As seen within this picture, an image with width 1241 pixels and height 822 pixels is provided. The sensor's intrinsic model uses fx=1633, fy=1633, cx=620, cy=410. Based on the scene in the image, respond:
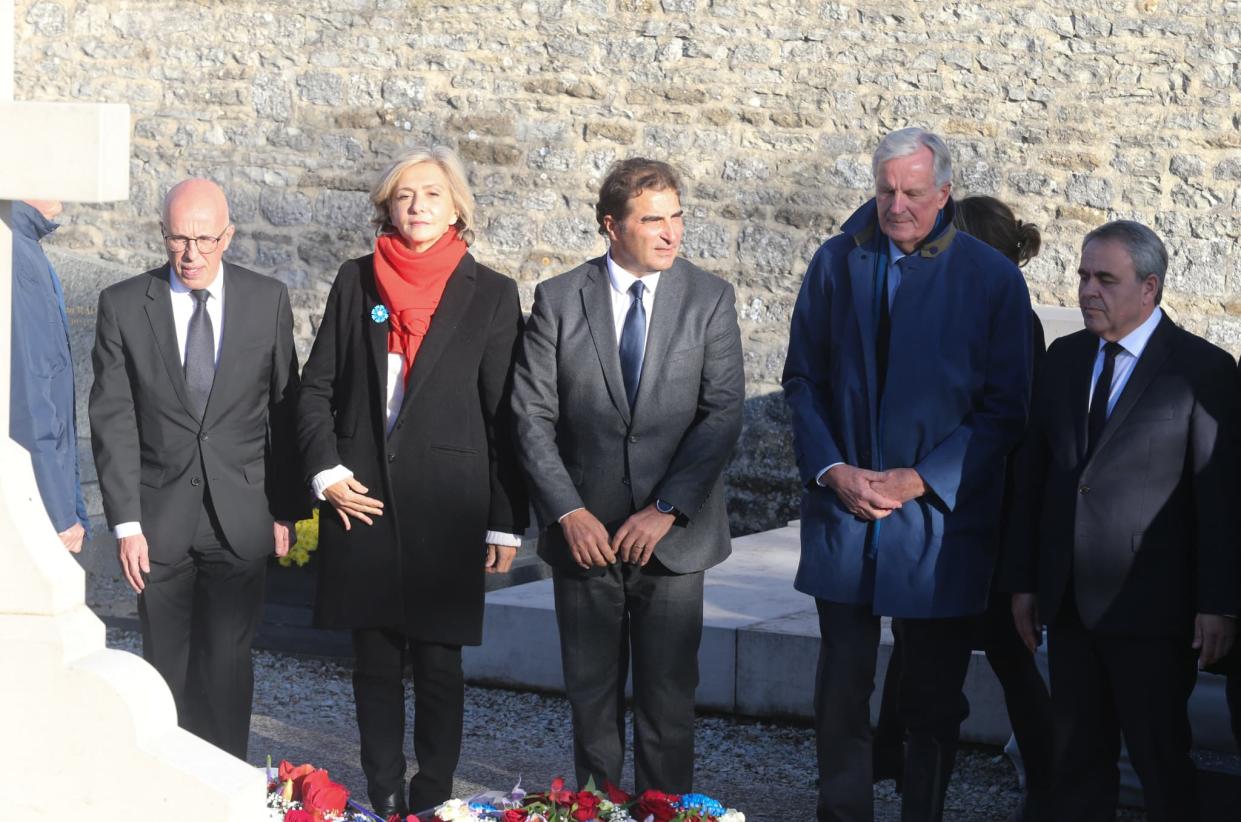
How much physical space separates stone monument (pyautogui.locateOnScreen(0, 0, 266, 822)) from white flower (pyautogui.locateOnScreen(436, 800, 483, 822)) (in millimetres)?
1100

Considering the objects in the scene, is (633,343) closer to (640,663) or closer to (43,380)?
(640,663)

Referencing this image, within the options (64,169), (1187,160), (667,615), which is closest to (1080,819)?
(667,615)

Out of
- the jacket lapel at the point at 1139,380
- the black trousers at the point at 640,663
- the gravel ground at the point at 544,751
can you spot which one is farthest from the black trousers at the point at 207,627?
the jacket lapel at the point at 1139,380

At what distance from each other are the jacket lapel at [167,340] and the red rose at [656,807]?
1.63 meters

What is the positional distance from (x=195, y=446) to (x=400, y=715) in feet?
2.74

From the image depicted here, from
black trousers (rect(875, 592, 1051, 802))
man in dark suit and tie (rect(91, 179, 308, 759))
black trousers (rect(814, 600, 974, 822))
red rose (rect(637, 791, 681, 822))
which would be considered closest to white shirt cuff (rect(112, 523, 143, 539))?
Answer: man in dark suit and tie (rect(91, 179, 308, 759))

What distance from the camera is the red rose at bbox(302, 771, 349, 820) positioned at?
9.78 feet

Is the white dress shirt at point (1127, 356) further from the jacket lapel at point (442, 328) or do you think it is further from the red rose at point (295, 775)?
the red rose at point (295, 775)

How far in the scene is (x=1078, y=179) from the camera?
7902mm

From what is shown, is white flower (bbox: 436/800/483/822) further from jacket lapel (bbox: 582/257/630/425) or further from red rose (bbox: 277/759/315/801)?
jacket lapel (bbox: 582/257/630/425)

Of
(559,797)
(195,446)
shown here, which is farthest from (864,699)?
(195,446)

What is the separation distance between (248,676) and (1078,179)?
5211mm

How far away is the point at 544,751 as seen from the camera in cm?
501

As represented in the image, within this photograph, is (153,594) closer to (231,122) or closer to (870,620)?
(870,620)
